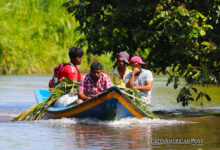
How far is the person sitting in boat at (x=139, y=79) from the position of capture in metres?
10.7

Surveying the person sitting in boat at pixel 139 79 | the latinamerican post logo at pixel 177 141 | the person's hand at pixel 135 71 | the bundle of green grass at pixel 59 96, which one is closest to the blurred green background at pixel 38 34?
the bundle of green grass at pixel 59 96

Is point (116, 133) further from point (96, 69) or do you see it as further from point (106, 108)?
point (96, 69)

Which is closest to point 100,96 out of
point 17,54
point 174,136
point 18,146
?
point 174,136

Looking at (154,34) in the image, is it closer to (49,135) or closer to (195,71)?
(195,71)

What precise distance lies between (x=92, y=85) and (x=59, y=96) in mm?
1059

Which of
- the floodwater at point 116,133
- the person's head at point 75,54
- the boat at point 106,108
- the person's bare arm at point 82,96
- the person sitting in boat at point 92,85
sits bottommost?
the floodwater at point 116,133

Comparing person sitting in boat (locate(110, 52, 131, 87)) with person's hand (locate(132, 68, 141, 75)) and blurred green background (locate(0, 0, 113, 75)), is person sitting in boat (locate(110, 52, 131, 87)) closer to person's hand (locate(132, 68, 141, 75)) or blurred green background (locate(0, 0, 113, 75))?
person's hand (locate(132, 68, 141, 75))

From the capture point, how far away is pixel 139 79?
11.0 m

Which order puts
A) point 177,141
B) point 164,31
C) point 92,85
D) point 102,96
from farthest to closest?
1. point 164,31
2. point 92,85
3. point 102,96
4. point 177,141

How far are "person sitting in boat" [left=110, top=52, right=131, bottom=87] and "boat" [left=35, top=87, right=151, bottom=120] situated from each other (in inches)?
29.3

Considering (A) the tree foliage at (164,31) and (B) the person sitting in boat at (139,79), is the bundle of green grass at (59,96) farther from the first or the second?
(A) the tree foliage at (164,31)

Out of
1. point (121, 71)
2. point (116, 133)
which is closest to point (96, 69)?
point (121, 71)

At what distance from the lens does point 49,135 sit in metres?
8.95

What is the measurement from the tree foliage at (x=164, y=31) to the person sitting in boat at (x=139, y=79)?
82cm
